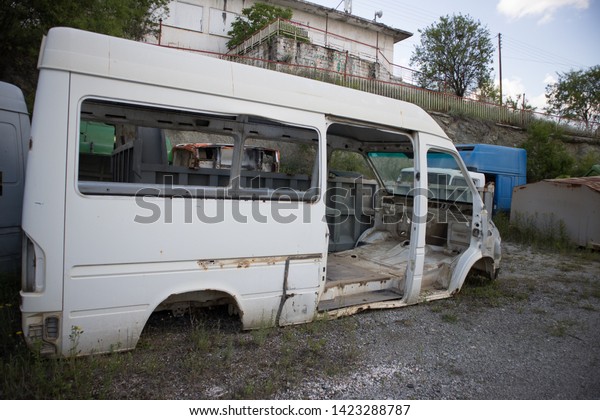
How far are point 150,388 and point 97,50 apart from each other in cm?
246

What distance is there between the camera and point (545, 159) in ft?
55.9

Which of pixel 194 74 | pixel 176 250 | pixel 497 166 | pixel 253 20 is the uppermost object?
pixel 253 20

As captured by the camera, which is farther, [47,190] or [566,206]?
[566,206]

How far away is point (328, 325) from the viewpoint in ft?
13.2

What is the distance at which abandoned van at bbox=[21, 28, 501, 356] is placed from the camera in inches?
106

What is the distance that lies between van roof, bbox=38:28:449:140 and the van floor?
1.85m

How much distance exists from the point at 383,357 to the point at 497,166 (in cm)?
1184

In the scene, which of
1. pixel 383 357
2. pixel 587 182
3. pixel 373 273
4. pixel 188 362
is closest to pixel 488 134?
pixel 587 182

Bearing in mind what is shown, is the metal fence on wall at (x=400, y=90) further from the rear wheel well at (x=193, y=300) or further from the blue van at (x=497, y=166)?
the rear wheel well at (x=193, y=300)

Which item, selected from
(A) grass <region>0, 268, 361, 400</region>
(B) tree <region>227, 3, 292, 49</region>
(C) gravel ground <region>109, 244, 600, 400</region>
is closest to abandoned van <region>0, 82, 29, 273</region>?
(A) grass <region>0, 268, 361, 400</region>

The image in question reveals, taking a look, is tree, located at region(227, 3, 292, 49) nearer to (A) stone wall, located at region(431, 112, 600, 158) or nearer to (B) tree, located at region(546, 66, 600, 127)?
(A) stone wall, located at region(431, 112, 600, 158)

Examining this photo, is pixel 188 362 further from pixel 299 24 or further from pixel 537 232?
pixel 299 24

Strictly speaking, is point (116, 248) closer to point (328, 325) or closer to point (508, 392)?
point (328, 325)

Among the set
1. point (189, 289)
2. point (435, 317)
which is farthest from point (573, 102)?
point (189, 289)
